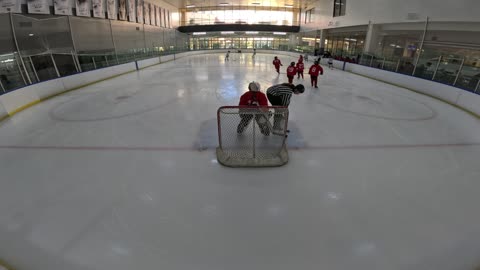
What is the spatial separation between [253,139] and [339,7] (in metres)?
22.6

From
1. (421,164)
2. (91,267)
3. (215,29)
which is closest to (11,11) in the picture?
(91,267)

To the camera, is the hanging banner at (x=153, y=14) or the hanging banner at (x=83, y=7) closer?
the hanging banner at (x=83, y=7)

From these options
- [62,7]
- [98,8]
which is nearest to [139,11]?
[98,8]

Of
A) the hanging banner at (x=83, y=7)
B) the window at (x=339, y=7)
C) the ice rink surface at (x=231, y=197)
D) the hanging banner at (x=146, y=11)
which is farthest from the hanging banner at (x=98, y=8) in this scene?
the window at (x=339, y=7)


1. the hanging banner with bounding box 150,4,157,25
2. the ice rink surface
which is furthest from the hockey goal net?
the hanging banner with bounding box 150,4,157,25

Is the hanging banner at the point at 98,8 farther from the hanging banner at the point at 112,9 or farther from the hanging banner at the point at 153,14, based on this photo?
the hanging banner at the point at 153,14

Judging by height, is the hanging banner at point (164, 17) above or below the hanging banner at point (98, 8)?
above

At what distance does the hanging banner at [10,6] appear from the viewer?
958 cm

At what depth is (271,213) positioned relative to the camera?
312 centimetres

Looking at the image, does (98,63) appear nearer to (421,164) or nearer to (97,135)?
(97,135)

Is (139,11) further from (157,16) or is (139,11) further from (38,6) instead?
(38,6)

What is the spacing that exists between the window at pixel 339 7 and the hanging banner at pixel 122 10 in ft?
61.2

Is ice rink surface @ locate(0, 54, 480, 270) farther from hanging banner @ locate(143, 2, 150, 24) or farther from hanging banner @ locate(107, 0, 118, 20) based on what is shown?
hanging banner @ locate(143, 2, 150, 24)

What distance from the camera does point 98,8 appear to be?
15.9 m
